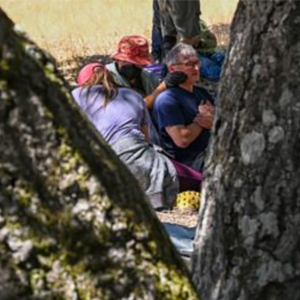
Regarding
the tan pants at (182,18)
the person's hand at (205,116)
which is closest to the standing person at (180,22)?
the tan pants at (182,18)

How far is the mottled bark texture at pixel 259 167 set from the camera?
2.51m

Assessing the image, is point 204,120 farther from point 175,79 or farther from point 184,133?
point 175,79

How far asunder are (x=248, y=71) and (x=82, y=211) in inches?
42.3

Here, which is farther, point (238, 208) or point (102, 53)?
point (102, 53)

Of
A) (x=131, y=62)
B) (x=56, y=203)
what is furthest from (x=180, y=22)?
(x=56, y=203)

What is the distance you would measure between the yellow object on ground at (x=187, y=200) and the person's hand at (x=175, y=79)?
0.87 meters

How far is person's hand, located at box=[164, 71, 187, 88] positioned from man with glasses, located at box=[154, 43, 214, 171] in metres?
0.01

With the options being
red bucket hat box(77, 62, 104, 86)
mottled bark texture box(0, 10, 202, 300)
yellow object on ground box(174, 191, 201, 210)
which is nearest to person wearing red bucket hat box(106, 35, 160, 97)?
red bucket hat box(77, 62, 104, 86)

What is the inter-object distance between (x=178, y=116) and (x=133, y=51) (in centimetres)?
81

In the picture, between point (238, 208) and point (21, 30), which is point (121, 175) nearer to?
point (21, 30)

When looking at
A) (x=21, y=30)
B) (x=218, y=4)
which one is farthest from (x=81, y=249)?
(x=218, y=4)

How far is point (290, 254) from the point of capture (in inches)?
100.0

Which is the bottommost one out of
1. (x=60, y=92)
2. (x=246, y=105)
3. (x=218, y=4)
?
(x=218, y=4)

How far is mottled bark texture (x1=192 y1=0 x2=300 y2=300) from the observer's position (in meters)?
2.51
